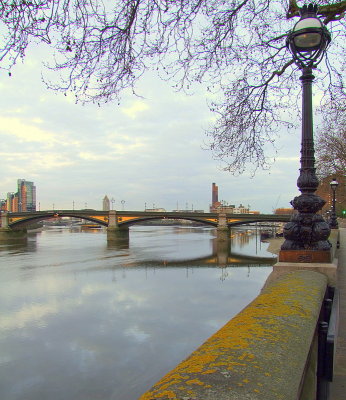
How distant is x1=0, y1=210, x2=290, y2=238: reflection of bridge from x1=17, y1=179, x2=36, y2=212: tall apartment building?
10577cm

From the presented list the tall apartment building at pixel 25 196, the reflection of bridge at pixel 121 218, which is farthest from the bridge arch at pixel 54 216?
the tall apartment building at pixel 25 196

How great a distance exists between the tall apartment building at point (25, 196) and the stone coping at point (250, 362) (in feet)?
587

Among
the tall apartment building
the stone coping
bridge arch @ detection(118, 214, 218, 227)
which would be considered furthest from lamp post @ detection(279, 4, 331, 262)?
the tall apartment building

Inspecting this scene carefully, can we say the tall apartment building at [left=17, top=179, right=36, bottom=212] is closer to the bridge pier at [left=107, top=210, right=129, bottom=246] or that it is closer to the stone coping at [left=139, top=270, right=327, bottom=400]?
the bridge pier at [left=107, top=210, right=129, bottom=246]

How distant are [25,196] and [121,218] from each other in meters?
126

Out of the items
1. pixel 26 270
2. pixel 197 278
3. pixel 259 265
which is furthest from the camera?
pixel 259 265

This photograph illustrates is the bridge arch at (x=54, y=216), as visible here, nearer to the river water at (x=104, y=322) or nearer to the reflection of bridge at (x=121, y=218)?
the reflection of bridge at (x=121, y=218)

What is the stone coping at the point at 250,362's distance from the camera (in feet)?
4.30

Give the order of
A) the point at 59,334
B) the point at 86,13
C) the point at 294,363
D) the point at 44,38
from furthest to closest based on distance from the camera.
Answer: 1. the point at 59,334
2. the point at 86,13
3. the point at 44,38
4. the point at 294,363

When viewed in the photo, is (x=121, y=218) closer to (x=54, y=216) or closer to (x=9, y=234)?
(x=54, y=216)

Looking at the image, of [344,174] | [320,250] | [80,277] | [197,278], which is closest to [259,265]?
[197,278]

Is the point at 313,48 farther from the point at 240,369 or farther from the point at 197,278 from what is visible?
the point at 197,278

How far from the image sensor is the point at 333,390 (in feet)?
9.09

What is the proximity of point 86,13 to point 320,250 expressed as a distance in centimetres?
482
